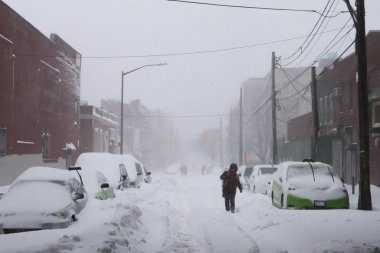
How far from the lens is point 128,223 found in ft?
40.3

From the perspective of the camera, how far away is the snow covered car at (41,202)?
416 inches

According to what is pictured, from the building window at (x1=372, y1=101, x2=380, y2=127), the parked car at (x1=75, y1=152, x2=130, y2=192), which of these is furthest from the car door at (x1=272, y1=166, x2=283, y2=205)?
the building window at (x1=372, y1=101, x2=380, y2=127)

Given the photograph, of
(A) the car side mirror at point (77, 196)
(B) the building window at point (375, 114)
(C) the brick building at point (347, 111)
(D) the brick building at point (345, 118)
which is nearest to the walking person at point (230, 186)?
(A) the car side mirror at point (77, 196)

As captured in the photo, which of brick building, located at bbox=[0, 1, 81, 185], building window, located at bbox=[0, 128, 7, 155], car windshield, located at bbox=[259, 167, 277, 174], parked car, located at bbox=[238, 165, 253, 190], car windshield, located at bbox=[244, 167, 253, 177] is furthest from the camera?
car windshield, located at bbox=[244, 167, 253, 177]

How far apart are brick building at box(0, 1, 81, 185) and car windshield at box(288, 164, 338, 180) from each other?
730 inches

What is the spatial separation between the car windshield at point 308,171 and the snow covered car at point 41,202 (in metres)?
6.74

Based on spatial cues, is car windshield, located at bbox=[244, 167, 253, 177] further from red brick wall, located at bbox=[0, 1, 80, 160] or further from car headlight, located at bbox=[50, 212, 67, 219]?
car headlight, located at bbox=[50, 212, 67, 219]

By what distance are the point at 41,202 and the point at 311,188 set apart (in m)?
8.04

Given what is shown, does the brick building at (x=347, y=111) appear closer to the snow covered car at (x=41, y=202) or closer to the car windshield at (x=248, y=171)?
the car windshield at (x=248, y=171)

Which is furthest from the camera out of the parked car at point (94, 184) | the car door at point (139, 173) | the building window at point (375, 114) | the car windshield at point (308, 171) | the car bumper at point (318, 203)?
the car door at point (139, 173)

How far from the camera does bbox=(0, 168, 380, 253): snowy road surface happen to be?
9266 mm

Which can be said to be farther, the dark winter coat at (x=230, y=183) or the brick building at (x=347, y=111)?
the brick building at (x=347, y=111)

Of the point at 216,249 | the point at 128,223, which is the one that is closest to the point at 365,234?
the point at 216,249

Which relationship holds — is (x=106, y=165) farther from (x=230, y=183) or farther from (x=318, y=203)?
(x=318, y=203)
